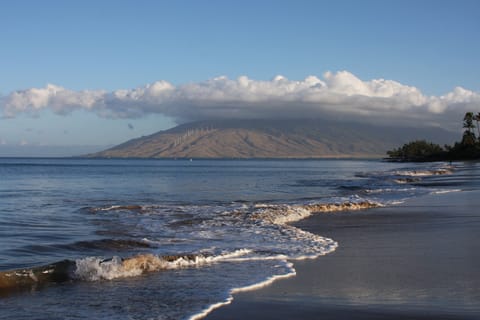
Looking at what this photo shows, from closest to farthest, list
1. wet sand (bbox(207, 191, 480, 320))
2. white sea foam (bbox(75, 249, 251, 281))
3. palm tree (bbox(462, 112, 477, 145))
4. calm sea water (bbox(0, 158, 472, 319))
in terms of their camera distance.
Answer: wet sand (bbox(207, 191, 480, 320)) → calm sea water (bbox(0, 158, 472, 319)) → white sea foam (bbox(75, 249, 251, 281)) → palm tree (bbox(462, 112, 477, 145))

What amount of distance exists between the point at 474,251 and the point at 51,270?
9146 millimetres

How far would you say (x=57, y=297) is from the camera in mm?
8969

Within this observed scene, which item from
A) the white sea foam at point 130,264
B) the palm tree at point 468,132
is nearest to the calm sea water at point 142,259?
the white sea foam at point 130,264

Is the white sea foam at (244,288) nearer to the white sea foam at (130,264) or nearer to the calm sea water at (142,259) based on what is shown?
the calm sea water at (142,259)

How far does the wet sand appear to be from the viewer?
7762 millimetres

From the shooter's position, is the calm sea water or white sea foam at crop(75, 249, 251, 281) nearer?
the calm sea water

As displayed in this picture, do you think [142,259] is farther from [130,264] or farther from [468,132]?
[468,132]

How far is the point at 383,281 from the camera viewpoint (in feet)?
31.4

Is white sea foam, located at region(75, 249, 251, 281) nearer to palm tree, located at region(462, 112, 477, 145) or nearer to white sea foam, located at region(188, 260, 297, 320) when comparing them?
white sea foam, located at region(188, 260, 297, 320)

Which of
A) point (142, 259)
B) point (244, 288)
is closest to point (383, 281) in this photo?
point (244, 288)

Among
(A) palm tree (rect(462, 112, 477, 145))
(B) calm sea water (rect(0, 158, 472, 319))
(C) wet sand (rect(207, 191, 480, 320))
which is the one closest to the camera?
(C) wet sand (rect(207, 191, 480, 320))

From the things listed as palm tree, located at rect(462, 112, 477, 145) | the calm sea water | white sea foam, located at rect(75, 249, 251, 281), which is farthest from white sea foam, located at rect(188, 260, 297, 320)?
palm tree, located at rect(462, 112, 477, 145)

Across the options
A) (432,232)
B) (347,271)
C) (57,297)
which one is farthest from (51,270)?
(432,232)

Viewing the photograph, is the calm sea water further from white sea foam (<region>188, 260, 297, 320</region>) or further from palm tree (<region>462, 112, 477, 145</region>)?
palm tree (<region>462, 112, 477, 145</region>)
